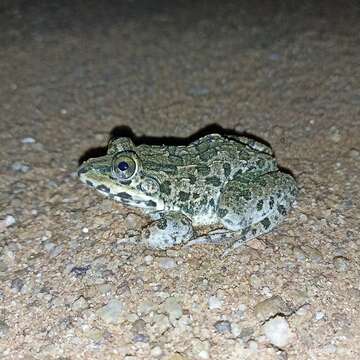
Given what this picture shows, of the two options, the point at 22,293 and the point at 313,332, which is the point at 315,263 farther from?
the point at 22,293

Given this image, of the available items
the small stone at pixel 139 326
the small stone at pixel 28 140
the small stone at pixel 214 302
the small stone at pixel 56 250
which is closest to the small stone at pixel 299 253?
the small stone at pixel 214 302

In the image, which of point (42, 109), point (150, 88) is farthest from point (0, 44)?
point (150, 88)

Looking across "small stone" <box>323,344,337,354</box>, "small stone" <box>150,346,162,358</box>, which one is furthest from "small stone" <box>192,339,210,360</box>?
"small stone" <box>323,344,337,354</box>

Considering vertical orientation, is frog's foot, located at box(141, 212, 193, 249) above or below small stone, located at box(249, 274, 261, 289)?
above

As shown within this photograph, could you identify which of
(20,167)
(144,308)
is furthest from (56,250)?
(20,167)

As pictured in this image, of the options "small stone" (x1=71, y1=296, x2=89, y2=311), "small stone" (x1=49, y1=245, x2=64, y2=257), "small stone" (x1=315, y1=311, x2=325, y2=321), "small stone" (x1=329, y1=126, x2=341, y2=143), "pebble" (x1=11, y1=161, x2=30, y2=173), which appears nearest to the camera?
"small stone" (x1=315, y1=311, x2=325, y2=321)

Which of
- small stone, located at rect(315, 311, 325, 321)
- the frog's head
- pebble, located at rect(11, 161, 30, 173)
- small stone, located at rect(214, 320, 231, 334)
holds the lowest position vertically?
small stone, located at rect(214, 320, 231, 334)

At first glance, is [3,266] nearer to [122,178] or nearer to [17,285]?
[17,285]

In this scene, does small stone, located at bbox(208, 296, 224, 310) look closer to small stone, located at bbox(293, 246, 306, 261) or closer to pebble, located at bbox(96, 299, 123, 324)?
pebble, located at bbox(96, 299, 123, 324)
